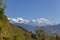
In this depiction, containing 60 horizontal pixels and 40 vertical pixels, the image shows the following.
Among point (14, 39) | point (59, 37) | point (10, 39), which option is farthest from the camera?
point (59, 37)

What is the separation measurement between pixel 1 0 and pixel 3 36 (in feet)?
20.4

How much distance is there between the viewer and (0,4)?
120ft

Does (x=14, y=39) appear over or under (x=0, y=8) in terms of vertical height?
under

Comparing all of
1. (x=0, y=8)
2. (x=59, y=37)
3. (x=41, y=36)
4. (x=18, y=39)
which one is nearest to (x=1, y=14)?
(x=0, y=8)

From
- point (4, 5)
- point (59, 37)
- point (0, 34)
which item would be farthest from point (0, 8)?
point (59, 37)

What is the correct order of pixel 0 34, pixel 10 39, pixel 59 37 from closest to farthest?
pixel 0 34 < pixel 10 39 < pixel 59 37

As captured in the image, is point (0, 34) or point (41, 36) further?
point (41, 36)

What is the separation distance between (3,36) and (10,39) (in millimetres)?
2700

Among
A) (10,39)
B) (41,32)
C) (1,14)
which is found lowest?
(10,39)

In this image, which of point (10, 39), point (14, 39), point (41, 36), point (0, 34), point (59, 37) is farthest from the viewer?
point (59, 37)

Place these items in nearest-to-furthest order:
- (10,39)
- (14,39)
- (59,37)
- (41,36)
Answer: (10,39), (14,39), (41,36), (59,37)

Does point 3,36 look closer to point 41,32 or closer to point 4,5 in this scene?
point 4,5

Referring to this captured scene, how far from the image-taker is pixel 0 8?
3844 cm

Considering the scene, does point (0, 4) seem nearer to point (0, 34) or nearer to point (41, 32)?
point (0, 34)
